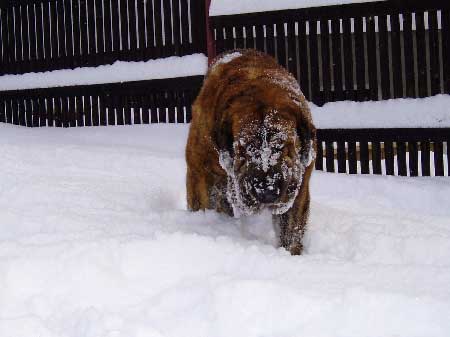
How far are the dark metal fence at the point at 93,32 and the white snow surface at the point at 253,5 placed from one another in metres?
0.35

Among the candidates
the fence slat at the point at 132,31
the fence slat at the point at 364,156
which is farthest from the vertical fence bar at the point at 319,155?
the fence slat at the point at 132,31

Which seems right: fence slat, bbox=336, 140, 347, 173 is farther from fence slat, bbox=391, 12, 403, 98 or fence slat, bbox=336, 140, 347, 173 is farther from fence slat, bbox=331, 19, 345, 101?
fence slat, bbox=391, 12, 403, 98

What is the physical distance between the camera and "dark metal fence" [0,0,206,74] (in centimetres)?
696

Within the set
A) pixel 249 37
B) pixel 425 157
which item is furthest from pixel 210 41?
pixel 425 157

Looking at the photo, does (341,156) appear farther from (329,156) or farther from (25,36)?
(25,36)

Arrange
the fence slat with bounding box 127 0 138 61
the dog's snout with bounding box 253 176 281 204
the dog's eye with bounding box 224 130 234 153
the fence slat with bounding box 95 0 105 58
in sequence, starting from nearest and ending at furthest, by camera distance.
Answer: the dog's snout with bounding box 253 176 281 204 → the dog's eye with bounding box 224 130 234 153 → the fence slat with bounding box 127 0 138 61 → the fence slat with bounding box 95 0 105 58

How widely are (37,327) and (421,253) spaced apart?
2026 mm

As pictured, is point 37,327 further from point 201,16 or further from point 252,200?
point 201,16

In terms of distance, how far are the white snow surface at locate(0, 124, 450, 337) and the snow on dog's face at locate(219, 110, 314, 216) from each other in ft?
0.86

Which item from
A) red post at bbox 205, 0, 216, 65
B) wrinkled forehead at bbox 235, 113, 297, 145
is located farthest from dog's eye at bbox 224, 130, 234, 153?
red post at bbox 205, 0, 216, 65

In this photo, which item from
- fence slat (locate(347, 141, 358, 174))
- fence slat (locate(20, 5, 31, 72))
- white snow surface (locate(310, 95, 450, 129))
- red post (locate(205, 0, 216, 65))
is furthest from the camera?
fence slat (locate(20, 5, 31, 72))

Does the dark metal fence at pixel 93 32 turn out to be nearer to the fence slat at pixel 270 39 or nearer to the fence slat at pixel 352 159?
the fence slat at pixel 270 39

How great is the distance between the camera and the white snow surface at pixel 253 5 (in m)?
6.14

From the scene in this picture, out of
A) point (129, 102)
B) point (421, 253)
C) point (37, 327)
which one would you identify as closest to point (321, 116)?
point (129, 102)
